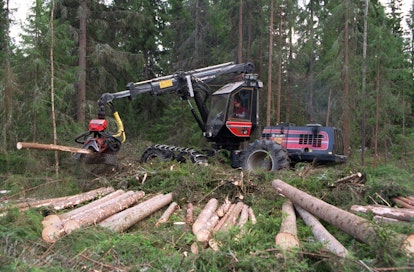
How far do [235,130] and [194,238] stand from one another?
6891 millimetres

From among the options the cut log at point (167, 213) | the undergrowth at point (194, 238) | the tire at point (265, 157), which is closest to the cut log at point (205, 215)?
the undergrowth at point (194, 238)

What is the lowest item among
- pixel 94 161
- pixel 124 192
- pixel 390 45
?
pixel 124 192

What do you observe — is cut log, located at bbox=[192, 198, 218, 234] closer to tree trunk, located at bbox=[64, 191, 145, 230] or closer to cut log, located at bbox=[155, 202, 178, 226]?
cut log, located at bbox=[155, 202, 178, 226]

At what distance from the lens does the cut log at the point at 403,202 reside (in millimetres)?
7278

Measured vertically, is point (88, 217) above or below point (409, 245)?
below

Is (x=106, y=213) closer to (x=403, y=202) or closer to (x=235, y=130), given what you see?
(x=403, y=202)

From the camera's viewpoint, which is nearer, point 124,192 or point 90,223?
point 90,223

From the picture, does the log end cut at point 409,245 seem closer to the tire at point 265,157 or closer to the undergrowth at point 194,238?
the undergrowth at point 194,238

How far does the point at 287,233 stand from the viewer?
5.47 metres

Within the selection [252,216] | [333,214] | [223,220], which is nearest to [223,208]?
[252,216]

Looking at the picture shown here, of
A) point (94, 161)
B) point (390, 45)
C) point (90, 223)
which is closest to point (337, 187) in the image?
point (90, 223)

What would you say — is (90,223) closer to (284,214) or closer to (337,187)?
(284,214)

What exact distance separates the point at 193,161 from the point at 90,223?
17.5ft

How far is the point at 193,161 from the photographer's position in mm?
11516
